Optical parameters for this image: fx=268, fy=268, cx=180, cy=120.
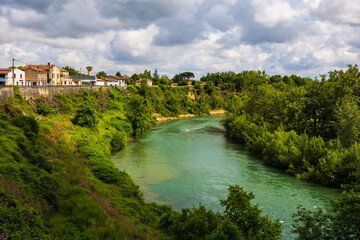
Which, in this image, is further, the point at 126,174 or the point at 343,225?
the point at 126,174

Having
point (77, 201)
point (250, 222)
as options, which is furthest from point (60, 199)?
point (250, 222)

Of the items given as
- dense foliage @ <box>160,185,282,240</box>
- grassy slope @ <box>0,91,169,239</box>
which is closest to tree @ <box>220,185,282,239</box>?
dense foliage @ <box>160,185,282,240</box>

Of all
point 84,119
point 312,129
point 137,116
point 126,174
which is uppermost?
point 84,119

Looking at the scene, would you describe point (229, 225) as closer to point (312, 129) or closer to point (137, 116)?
point (312, 129)

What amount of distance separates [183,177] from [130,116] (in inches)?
1313

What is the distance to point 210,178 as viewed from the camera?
107 feet

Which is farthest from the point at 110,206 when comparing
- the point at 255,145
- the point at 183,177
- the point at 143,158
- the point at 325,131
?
the point at 325,131

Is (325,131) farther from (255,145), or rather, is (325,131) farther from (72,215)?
(72,215)

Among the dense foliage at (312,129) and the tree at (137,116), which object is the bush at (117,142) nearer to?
the tree at (137,116)

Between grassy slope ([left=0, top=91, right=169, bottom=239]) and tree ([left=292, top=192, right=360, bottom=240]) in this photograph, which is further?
tree ([left=292, top=192, right=360, bottom=240])

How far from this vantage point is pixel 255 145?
1790 inches

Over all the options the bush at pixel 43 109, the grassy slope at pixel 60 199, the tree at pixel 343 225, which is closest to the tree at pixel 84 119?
the bush at pixel 43 109

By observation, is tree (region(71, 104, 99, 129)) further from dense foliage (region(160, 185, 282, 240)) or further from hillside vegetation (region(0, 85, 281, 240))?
dense foliage (region(160, 185, 282, 240))

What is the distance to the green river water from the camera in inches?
1016
